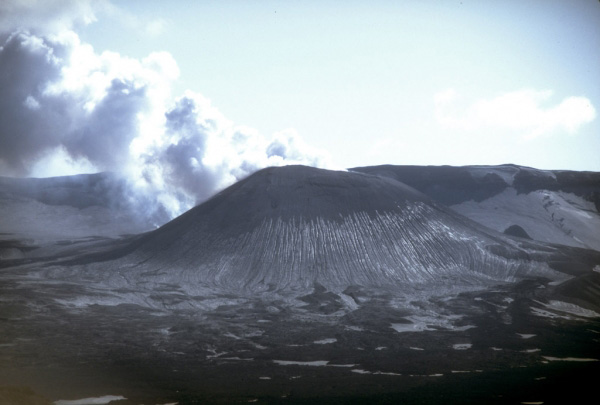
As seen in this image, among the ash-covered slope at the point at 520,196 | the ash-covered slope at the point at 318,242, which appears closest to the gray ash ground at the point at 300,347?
the ash-covered slope at the point at 318,242

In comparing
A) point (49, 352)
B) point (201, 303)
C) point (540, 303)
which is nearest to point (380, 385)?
point (49, 352)

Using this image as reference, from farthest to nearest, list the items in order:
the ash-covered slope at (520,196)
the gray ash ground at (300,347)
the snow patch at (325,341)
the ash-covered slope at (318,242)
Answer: the ash-covered slope at (520,196) → the ash-covered slope at (318,242) → the snow patch at (325,341) → the gray ash ground at (300,347)

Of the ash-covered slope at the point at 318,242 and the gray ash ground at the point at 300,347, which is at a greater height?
the ash-covered slope at the point at 318,242

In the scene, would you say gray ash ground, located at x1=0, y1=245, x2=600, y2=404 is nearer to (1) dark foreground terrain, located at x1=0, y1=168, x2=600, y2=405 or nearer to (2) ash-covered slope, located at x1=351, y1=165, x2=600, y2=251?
(1) dark foreground terrain, located at x1=0, y1=168, x2=600, y2=405

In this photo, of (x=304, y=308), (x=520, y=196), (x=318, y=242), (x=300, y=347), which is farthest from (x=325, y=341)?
(x=520, y=196)

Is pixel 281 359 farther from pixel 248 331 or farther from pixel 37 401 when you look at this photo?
pixel 37 401

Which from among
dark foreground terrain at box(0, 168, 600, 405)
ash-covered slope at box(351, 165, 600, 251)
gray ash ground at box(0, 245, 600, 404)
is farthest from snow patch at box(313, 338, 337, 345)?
ash-covered slope at box(351, 165, 600, 251)

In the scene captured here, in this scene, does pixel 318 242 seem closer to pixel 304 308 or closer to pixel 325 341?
pixel 304 308

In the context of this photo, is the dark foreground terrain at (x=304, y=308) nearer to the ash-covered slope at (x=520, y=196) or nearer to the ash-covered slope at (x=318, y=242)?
the ash-covered slope at (x=318, y=242)
